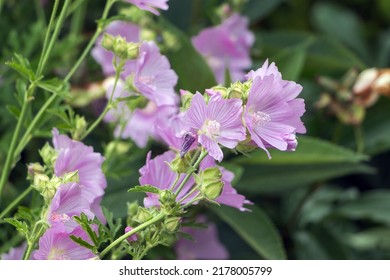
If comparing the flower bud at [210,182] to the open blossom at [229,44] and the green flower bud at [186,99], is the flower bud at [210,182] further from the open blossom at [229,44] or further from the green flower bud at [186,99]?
the open blossom at [229,44]

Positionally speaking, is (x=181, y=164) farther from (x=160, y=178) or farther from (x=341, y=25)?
(x=341, y=25)

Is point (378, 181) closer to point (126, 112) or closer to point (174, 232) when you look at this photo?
point (126, 112)

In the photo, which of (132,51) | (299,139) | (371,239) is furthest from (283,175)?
(132,51)

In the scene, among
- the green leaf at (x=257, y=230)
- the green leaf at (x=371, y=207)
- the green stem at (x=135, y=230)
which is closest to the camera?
the green stem at (x=135, y=230)

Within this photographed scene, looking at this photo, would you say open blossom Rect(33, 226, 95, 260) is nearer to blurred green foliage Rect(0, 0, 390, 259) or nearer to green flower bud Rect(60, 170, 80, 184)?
green flower bud Rect(60, 170, 80, 184)

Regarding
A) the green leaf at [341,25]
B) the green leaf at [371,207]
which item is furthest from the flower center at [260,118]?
the green leaf at [341,25]

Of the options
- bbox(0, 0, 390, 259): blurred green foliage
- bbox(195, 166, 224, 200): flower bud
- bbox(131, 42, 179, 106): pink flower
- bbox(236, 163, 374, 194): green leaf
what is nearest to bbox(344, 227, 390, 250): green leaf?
bbox(0, 0, 390, 259): blurred green foliage
